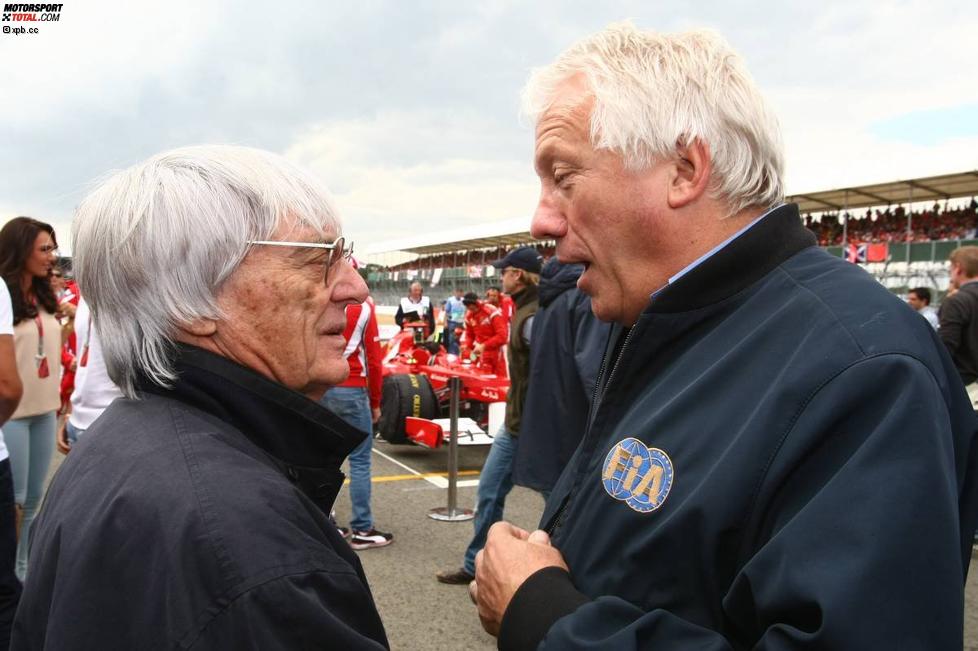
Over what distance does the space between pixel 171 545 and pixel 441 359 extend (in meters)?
8.42

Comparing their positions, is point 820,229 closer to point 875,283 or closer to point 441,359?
point 441,359

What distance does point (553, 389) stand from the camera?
358 cm

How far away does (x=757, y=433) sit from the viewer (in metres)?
1.15

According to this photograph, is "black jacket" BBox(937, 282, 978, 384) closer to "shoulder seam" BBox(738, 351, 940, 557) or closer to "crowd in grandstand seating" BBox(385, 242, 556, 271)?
"shoulder seam" BBox(738, 351, 940, 557)

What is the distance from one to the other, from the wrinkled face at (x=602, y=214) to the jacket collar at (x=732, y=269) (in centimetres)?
15

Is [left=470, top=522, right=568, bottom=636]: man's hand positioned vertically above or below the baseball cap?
below

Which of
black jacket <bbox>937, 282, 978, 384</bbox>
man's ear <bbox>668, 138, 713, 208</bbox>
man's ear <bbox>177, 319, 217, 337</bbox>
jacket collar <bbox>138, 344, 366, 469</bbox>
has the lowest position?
black jacket <bbox>937, 282, 978, 384</bbox>

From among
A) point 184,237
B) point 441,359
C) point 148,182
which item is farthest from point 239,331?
point 441,359

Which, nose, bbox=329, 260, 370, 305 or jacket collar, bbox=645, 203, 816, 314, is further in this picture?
nose, bbox=329, 260, 370, 305

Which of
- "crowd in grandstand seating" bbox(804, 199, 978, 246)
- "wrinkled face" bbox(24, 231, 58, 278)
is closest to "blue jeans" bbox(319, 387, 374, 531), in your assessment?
"wrinkled face" bbox(24, 231, 58, 278)

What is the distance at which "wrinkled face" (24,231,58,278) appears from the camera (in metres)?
3.92

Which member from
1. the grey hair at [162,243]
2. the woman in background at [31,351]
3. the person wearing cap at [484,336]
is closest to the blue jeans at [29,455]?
the woman in background at [31,351]

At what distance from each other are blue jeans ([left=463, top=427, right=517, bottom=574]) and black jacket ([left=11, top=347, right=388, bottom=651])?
332 centimetres

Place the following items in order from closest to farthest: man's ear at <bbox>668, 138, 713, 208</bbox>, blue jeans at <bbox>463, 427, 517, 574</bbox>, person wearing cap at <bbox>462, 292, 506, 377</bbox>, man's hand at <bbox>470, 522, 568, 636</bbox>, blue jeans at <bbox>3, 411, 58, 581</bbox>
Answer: man's hand at <bbox>470, 522, 568, 636</bbox> < man's ear at <bbox>668, 138, 713, 208</bbox> < blue jeans at <bbox>3, 411, 58, 581</bbox> < blue jeans at <bbox>463, 427, 517, 574</bbox> < person wearing cap at <bbox>462, 292, 506, 377</bbox>
